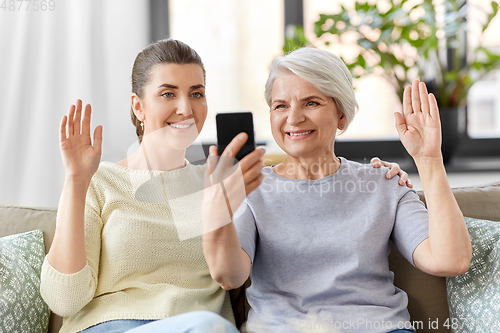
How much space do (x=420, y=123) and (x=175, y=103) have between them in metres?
0.59

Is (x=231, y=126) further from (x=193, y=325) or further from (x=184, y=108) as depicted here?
(x=193, y=325)

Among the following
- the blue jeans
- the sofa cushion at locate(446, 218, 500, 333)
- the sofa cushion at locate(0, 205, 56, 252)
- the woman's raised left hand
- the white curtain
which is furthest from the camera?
the white curtain

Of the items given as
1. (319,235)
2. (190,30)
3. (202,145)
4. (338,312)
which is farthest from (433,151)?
(190,30)

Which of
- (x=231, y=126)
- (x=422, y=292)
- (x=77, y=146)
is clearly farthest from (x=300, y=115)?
(x=422, y=292)

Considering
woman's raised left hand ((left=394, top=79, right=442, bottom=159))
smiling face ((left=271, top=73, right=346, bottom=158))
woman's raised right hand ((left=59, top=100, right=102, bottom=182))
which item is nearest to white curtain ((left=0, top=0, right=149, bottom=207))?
woman's raised right hand ((left=59, top=100, right=102, bottom=182))

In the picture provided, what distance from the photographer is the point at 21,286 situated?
1121 millimetres

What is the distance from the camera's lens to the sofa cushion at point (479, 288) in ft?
3.56

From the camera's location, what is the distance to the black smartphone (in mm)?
908

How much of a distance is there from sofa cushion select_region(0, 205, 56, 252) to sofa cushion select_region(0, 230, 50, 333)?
0.06 metres

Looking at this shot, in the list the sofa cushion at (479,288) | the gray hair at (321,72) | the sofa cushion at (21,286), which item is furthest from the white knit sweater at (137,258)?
the sofa cushion at (479,288)

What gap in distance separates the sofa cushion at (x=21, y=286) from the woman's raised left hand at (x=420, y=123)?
3.24 ft

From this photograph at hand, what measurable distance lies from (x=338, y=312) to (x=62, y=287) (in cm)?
63

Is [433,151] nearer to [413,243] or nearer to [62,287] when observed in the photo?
[413,243]

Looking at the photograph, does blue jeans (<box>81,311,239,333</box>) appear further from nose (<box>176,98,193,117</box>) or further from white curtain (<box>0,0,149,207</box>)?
white curtain (<box>0,0,149,207</box>)
